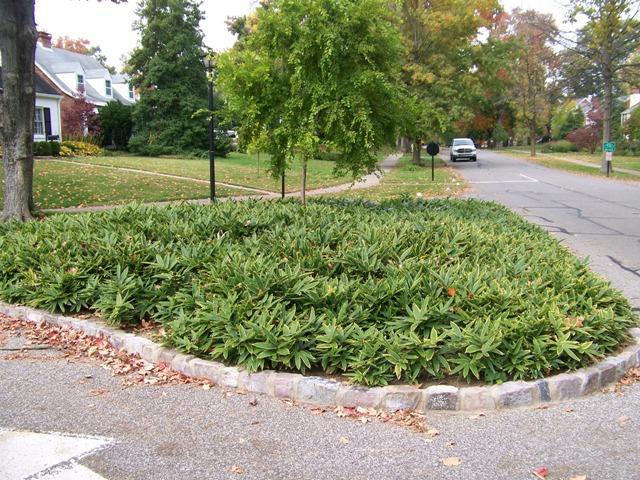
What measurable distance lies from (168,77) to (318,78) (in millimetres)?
29952

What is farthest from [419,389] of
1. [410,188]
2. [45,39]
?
[45,39]

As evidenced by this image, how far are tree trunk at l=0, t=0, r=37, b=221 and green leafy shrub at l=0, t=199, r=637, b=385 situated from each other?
431cm

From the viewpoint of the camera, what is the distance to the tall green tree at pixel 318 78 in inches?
343

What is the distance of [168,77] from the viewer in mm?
36375

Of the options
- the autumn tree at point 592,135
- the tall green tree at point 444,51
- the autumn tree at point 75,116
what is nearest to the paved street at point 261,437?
the tall green tree at point 444,51

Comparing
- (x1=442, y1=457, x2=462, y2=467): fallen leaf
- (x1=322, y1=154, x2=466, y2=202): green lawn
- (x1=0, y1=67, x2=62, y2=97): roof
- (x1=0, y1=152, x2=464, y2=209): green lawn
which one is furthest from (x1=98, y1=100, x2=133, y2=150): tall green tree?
(x1=442, y1=457, x2=462, y2=467): fallen leaf

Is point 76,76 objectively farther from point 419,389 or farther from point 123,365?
point 419,389

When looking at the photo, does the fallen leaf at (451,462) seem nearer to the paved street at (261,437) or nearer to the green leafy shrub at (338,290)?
the paved street at (261,437)

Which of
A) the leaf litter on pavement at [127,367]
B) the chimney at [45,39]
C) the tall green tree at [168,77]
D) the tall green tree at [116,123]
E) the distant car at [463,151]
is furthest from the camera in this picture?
the distant car at [463,151]

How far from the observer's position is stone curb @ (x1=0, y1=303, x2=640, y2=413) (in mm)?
3895

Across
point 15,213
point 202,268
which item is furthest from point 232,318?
point 15,213

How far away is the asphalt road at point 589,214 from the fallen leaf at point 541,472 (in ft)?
11.5

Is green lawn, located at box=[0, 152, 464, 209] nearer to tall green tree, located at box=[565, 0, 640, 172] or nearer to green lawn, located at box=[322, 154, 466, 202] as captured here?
green lawn, located at box=[322, 154, 466, 202]

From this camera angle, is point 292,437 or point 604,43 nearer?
point 292,437
